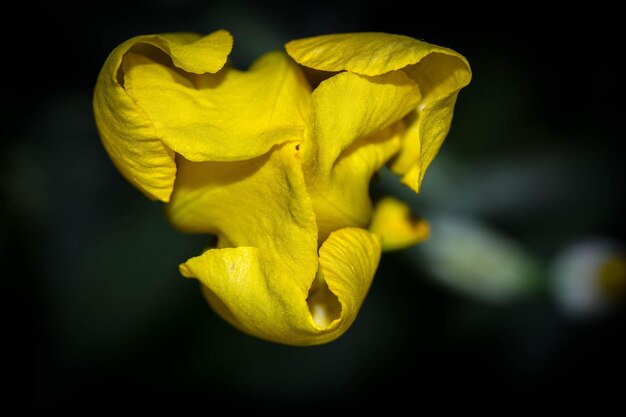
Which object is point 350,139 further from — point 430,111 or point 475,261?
point 475,261

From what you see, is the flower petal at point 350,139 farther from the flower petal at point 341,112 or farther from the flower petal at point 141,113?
the flower petal at point 141,113

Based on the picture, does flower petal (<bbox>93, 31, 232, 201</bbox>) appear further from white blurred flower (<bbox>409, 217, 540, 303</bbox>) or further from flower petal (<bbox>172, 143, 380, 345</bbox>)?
white blurred flower (<bbox>409, 217, 540, 303</bbox>)

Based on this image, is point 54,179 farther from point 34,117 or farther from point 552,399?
point 552,399

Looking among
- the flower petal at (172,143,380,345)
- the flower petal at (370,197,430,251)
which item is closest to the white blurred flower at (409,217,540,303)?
the flower petal at (370,197,430,251)

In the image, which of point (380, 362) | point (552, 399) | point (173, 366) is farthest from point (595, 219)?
point (173, 366)

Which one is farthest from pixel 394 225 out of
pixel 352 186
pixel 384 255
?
pixel 384 255
